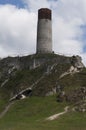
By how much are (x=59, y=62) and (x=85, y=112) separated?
31985 mm

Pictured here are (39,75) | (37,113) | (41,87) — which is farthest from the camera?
(39,75)

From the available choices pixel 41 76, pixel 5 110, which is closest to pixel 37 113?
pixel 5 110

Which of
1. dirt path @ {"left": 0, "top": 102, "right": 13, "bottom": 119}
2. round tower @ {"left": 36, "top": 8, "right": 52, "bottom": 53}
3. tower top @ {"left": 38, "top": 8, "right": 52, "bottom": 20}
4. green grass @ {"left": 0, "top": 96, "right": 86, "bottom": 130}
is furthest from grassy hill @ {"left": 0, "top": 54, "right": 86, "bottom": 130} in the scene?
tower top @ {"left": 38, "top": 8, "right": 52, "bottom": 20}

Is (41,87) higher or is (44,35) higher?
(44,35)

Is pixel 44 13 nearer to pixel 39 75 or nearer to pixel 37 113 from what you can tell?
pixel 39 75

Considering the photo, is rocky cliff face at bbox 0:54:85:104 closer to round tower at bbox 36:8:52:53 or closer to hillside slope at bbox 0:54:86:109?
hillside slope at bbox 0:54:86:109

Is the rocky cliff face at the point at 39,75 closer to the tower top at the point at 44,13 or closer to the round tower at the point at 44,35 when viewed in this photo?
the round tower at the point at 44,35

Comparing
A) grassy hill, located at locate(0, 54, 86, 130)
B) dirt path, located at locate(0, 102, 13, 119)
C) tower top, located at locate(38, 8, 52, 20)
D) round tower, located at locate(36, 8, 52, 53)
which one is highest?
tower top, located at locate(38, 8, 52, 20)

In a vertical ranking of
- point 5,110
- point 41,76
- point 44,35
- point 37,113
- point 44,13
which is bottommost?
point 5,110

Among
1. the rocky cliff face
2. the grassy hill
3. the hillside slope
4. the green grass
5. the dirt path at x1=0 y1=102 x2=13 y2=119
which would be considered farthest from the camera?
the rocky cliff face

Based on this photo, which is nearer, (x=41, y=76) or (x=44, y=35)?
(x=41, y=76)

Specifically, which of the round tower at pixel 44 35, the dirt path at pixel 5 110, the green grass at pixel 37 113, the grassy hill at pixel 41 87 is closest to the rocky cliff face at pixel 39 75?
the grassy hill at pixel 41 87

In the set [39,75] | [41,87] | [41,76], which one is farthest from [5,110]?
[39,75]

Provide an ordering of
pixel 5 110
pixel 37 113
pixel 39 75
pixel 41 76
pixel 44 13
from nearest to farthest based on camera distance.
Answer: pixel 37 113, pixel 5 110, pixel 41 76, pixel 39 75, pixel 44 13
